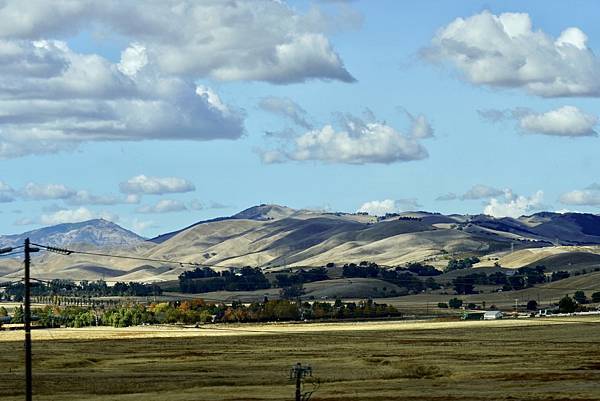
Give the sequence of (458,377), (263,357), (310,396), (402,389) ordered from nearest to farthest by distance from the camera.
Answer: (310,396)
(402,389)
(458,377)
(263,357)

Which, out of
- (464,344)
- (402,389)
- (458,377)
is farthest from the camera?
(464,344)

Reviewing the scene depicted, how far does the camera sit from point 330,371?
142 metres

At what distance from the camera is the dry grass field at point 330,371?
4424 inches

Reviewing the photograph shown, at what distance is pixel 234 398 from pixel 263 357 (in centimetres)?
5956

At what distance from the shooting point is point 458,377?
130000 mm

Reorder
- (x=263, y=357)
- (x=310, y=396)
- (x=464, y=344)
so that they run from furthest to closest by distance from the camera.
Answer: (x=464, y=344) → (x=263, y=357) → (x=310, y=396)

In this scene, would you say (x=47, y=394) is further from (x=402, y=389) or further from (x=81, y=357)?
(x=81, y=357)

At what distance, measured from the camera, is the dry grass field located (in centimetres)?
11238

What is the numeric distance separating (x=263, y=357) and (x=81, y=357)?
82.0 feet

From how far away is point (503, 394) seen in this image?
10762 centimetres

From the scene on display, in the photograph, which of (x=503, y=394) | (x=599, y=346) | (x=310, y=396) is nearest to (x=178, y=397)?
(x=310, y=396)

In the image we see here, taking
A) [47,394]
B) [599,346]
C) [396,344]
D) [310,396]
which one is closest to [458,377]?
[310,396]

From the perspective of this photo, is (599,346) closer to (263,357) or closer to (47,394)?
(263,357)

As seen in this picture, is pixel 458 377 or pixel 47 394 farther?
pixel 458 377
